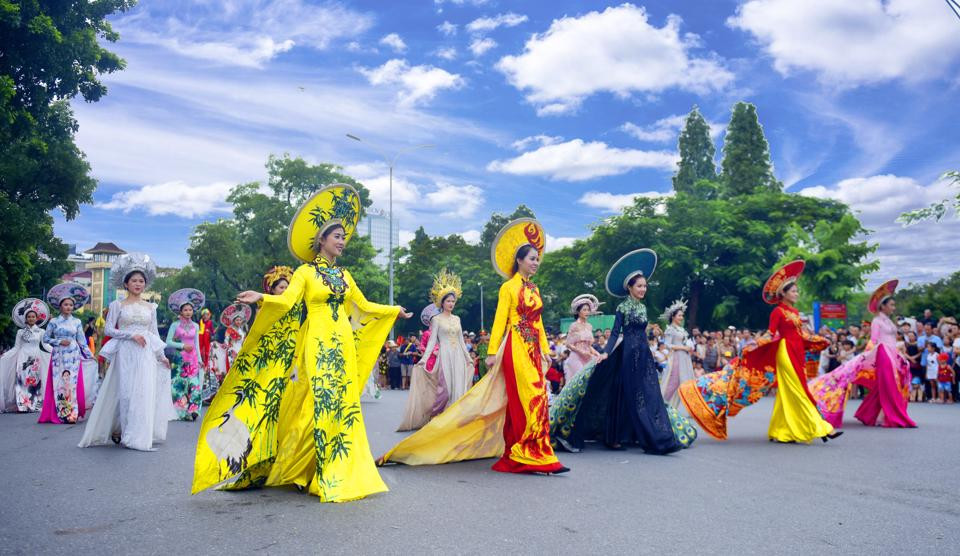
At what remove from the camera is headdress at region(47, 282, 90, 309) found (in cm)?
1237

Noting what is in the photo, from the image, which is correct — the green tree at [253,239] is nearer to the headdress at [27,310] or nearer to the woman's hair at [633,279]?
the headdress at [27,310]

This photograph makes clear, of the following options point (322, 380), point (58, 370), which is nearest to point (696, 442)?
point (322, 380)

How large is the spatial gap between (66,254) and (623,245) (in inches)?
1002

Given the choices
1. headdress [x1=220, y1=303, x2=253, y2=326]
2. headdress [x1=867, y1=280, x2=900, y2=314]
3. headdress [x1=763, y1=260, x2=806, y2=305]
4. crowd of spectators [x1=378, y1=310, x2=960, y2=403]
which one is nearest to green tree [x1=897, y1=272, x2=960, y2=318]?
crowd of spectators [x1=378, y1=310, x2=960, y2=403]

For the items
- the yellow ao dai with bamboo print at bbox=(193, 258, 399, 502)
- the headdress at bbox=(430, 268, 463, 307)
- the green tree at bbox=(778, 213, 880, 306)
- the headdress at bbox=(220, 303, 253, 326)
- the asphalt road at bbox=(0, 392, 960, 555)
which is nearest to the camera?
the asphalt road at bbox=(0, 392, 960, 555)

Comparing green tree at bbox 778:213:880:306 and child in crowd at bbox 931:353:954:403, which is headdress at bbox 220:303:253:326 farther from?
green tree at bbox 778:213:880:306

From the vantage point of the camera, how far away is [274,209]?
44156 millimetres

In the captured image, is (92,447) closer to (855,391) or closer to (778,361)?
(778,361)

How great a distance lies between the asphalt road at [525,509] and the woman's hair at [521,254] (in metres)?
1.92

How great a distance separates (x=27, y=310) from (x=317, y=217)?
10.6 metres

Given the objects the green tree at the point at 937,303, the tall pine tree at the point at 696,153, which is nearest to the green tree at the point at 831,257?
the green tree at the point at 937,303

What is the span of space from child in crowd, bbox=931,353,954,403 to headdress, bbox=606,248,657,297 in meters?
10.1

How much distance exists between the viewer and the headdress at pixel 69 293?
40.6ft

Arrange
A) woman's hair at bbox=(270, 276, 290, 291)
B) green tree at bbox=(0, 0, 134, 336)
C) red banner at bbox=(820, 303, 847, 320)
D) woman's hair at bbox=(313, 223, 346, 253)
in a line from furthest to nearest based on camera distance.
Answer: red banner at bbox=(820, 303, 847, 320)
green tree at bbox=(0, 0, 134, 336)
woman's hair at bbox=(270, 276, 290, 291)
woman's hair at bbox=(313, 223, 346, 253)
